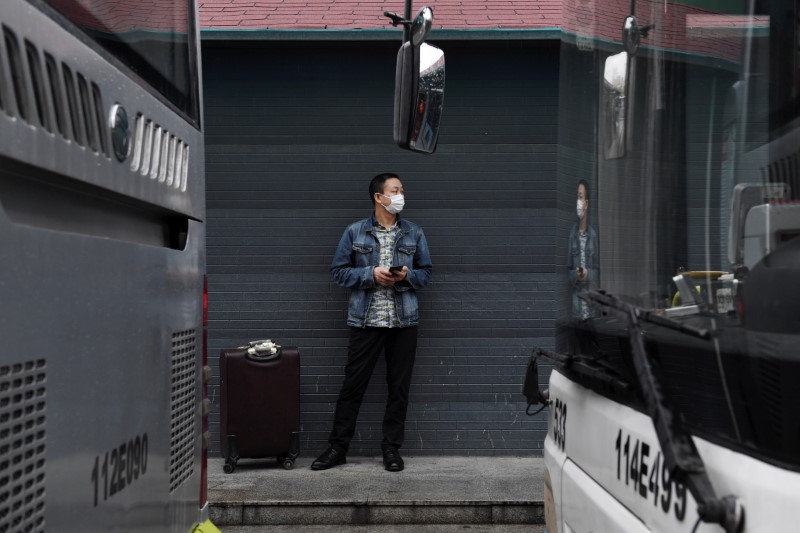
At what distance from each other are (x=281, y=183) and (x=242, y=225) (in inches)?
17.5

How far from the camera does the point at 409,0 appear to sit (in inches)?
127

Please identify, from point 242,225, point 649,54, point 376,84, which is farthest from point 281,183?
point 649,54

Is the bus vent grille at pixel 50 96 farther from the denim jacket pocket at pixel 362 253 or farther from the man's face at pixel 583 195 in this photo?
the denim jacket pocket at pixel 362 253

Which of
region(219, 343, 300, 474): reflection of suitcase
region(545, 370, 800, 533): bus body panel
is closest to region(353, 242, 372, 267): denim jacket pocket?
region(219, 343, 300, 474): reflection of suitcase

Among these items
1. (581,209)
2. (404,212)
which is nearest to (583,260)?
(581,209)

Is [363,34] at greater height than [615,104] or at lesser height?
greater

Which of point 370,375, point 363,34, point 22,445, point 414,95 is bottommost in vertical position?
point 370,375

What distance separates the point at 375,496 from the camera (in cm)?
705

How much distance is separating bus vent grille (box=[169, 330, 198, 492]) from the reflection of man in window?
3.52 ft

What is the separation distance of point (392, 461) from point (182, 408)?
4997 millimetres

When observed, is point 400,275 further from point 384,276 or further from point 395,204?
point 395,204

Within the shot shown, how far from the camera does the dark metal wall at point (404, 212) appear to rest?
8508mm

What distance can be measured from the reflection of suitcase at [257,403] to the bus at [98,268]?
4463 mm

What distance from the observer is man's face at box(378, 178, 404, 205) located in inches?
309
